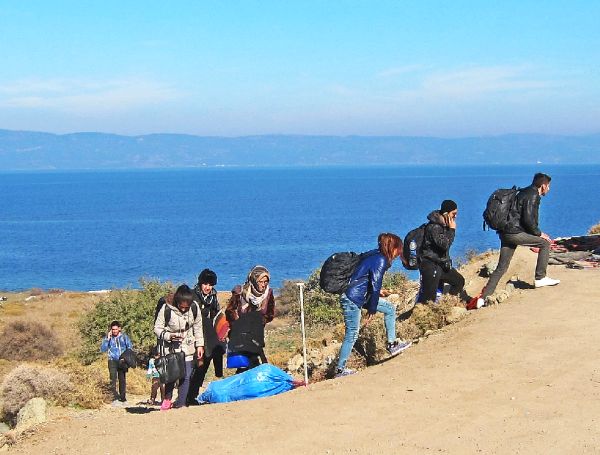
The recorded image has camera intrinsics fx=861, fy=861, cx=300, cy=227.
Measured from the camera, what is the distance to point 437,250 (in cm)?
1291

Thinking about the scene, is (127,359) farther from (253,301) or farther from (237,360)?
(253,301)

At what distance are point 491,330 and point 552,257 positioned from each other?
5.14m

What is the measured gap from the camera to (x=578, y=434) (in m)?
7.73

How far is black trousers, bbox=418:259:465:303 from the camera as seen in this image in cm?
1305

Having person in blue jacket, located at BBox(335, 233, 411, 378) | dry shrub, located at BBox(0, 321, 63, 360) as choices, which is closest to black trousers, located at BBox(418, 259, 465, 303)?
person in blue jacket, located at BBox(335, 233, 411, 378)

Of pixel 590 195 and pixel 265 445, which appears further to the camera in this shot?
pixel 590 195

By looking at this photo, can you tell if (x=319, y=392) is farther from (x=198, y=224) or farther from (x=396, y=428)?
(x=198, y=224)

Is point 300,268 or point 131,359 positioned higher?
point 131,359

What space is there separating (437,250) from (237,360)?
3.64 m

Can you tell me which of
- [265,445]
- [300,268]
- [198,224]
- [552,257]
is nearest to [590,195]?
[198,224]

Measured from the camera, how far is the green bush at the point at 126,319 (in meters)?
25.9

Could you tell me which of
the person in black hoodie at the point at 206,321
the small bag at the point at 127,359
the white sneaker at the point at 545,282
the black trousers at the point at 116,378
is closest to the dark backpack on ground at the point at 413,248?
the white sneaker at the point at 545,282

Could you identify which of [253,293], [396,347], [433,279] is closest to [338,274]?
[253,293]

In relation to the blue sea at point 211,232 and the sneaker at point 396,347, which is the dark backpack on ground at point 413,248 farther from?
the blue sea at point 211,232
